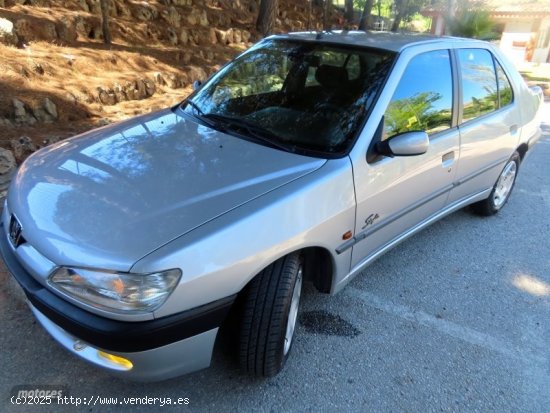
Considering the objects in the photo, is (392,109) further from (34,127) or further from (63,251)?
(34,127)

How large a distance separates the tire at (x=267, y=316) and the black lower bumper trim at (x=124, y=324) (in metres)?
0.17

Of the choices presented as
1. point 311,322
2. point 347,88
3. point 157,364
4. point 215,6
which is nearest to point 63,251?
point 157,364

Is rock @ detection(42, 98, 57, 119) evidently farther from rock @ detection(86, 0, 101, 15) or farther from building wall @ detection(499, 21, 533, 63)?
building wall @ detection(499, 21, 533, 63)

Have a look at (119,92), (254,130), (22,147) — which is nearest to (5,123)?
(22,147)

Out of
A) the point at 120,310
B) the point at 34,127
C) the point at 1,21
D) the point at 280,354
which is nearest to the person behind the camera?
the point at 120,310

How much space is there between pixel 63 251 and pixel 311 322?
150 centimetres

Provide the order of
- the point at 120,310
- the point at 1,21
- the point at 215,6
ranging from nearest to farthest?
the point at 120,310 → the point at 1,21 → the point at 215,6

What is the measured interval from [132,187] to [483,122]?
269 centimetres

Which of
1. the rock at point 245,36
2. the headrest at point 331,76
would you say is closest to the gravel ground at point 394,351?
the headrest at point 331,76

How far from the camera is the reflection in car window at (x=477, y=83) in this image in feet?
10.4

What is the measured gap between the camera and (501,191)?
4199 mm

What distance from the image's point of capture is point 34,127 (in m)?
4.96

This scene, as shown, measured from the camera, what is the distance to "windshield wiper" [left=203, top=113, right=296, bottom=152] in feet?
7.78

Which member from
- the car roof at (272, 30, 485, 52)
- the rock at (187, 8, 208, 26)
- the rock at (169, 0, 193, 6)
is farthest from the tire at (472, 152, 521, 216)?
the rock at (169, 0, 193, 6)
